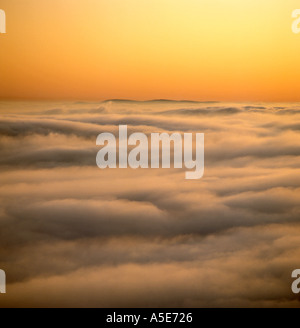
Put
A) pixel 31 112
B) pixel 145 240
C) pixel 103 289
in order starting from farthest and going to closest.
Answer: pixel 31 112
pixel 145 240
pixel 103 289

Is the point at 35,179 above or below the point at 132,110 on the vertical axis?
below

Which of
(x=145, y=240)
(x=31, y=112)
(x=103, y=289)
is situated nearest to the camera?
(x=103, y=289)

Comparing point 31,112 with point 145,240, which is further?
point 31,112

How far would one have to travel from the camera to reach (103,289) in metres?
1.98

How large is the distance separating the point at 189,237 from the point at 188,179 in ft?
1.22

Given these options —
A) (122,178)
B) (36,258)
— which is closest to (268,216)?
(122,178)

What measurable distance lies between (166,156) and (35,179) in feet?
2.99

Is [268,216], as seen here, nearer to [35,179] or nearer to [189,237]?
[189,237]

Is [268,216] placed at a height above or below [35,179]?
below

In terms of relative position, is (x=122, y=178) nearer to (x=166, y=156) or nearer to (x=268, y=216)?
(x=166, y=156)

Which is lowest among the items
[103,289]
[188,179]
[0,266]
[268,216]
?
[103,289]

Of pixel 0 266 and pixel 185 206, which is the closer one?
pixel 0 266

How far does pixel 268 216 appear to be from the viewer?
7.40ft

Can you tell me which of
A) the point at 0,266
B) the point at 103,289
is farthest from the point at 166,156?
the point at 0,266
